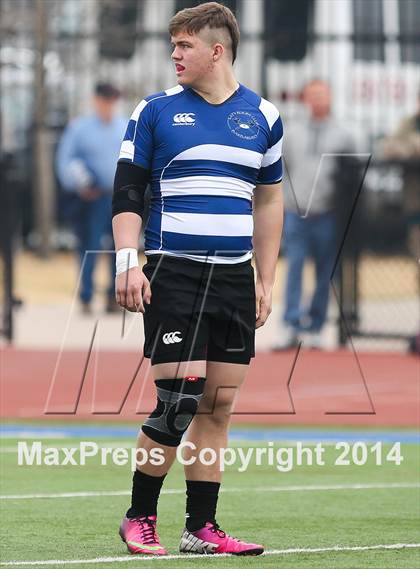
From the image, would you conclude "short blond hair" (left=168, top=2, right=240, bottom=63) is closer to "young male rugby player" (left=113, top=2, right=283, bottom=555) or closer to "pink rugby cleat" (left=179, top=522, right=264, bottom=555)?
"young male rugby player" (left=113, top=2, right=283, bottom=555)

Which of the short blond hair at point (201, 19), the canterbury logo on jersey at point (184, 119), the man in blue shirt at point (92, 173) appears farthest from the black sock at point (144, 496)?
the man in blue shirt at point (92, 173)

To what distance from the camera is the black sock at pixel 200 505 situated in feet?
24.5

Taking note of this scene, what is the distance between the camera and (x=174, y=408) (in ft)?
23.9

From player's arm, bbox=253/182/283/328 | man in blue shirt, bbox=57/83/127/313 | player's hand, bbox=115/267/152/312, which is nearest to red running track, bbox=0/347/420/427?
man in blue shirt, bbox=57/83/127/313

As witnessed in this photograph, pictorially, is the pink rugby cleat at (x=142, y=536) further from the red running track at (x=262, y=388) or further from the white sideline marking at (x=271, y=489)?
the red running track at (x=262, y=388)

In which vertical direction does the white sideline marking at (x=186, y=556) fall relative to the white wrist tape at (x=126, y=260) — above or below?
below

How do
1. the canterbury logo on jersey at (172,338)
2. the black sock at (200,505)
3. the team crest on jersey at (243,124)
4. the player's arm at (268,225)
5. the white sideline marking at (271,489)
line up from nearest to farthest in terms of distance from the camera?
the canterbury logo on jersey at (172,338) → the team crest on jersey at (243,124) → the black sock at (200,505) → the player's arm at (268,225) → the white sideline marking at (271,489)

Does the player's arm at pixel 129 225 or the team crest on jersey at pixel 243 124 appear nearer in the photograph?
the player's arm at pixel 129 225

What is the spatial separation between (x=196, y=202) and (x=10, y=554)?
1633 mm

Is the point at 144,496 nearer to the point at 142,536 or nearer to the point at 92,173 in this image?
the point at 142,536

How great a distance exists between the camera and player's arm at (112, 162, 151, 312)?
713 centimetres

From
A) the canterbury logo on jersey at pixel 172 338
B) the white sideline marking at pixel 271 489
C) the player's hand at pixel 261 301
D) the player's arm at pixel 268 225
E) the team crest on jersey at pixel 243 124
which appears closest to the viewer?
the canterbury logo on jersey at pixel 172 338

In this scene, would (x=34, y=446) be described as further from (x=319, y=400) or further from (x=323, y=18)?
(x=323, y=18)

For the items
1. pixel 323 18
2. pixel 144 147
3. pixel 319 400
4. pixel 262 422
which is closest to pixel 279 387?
pixel 319 400
